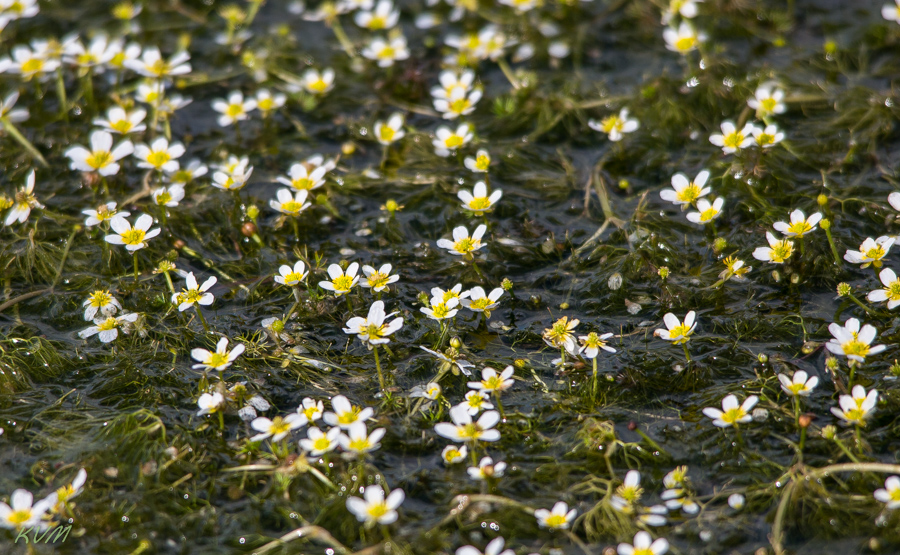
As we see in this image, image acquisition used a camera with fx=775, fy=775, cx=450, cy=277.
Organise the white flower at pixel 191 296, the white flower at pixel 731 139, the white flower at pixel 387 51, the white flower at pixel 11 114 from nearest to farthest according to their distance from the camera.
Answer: the white flower at pixel 191 296 → the white flower at pixel 731 139 → the white flower at pixel 11 114 → the white flower at pixel 387 51

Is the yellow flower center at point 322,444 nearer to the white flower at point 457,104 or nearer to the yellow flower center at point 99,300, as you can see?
the yellow flower center at point 99,300

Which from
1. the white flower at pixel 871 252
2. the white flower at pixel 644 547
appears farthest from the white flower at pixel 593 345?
the white flower at pixel 871 252

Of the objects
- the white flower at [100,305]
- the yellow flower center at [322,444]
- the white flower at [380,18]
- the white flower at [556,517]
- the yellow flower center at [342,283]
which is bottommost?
the white flower at [556,517]

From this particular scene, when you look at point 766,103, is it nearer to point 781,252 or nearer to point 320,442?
point 781,252

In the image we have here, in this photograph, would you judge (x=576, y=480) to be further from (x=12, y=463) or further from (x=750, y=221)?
(x=12, y=463)

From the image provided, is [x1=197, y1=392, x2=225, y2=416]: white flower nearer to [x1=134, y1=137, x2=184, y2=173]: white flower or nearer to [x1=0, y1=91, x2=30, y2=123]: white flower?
[x1=134, y1=137, x2=184, y2=173]: white flower

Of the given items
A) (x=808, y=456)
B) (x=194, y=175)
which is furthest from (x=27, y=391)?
(x=808, y=456)

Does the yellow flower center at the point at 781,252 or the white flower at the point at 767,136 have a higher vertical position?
the white flower at the point at 767,136

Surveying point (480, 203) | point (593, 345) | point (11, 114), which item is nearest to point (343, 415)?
point (593, 345)
